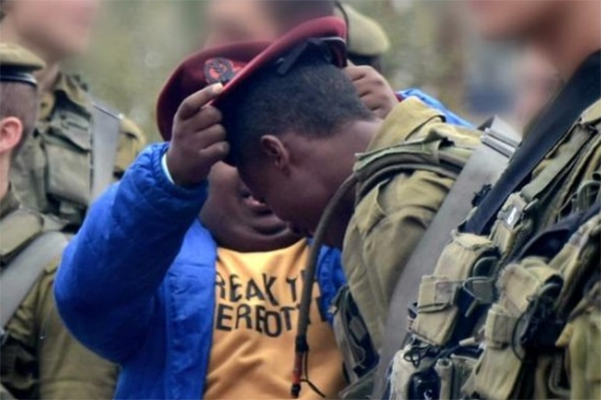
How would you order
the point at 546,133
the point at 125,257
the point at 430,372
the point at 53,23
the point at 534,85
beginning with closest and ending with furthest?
1. the point at 546,133
2. the point at 430,372
3. the point at 534,85
4. the point at 125,257
5. the point at 53,23

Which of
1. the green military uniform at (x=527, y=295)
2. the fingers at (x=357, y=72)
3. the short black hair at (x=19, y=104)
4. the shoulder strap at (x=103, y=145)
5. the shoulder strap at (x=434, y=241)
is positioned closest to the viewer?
the green military uniform at (x=527, y=295)

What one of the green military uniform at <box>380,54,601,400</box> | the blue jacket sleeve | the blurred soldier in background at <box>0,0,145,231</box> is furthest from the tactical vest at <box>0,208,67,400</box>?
the green military uniform at <box>380,54,601,400</box>

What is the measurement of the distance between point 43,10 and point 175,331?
4.77ft

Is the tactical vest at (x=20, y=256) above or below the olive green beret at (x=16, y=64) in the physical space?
below

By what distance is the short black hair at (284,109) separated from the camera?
9.20 ft

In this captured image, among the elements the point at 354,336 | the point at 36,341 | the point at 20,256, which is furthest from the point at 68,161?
the point at 354,336

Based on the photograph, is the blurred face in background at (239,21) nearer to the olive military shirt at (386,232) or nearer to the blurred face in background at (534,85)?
the olive military shirt at (386,232)

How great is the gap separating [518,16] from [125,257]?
1.05 m

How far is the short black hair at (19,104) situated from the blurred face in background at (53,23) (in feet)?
1.03

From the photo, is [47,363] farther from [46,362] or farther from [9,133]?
[9,133]

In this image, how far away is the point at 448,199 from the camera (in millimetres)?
2553

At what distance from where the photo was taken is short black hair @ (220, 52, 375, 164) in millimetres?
2805

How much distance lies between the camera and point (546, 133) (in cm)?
212

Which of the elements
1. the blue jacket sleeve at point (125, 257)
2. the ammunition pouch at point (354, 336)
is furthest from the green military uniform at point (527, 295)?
the blue jacket sleeve at point (125, 257)
